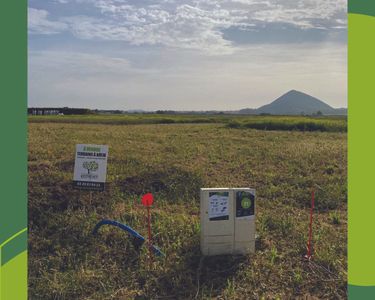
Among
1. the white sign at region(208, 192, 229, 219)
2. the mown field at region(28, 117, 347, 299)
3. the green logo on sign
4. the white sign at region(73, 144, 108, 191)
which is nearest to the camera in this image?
the mown field at region(28, 117, 347, 299)

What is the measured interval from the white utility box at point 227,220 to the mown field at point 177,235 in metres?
0.15

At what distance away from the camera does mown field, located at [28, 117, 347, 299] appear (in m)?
4.21

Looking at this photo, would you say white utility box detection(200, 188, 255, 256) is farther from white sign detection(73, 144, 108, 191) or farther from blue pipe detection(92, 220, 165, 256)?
white sign detection(73, 144, 108, 191)

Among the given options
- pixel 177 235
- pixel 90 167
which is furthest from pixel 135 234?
pixel 90 167

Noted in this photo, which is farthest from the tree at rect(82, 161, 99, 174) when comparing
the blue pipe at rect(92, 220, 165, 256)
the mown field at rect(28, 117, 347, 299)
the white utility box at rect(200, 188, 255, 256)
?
the white utility box at rect(200, 188, 255, 256)

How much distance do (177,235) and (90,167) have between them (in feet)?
5.68

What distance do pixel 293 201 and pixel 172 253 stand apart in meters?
3.24

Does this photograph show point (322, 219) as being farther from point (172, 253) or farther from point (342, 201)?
point (172, 253)

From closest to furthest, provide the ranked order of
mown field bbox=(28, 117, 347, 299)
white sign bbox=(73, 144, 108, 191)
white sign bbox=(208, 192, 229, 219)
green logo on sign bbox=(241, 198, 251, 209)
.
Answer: mown field bbox=(28, 117, 347, 299) → white sign bbox=(208, 192, 229, 219) → green logo on sign bbox=(241, 198, 251, 209) → white sign bbox=(73, 144, 108, 191)

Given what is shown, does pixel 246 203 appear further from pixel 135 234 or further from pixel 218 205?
pixel 135 234

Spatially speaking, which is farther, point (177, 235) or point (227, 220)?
point (177, 235)

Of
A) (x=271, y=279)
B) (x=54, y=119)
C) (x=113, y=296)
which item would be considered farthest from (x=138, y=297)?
(x=54, y=119)

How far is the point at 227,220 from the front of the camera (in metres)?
4.66

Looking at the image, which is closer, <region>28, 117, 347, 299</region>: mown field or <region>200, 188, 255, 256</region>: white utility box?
<region>28, 117, 347, 299</region>: mown field
